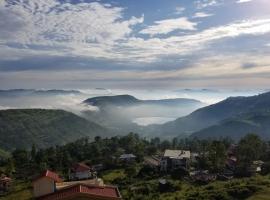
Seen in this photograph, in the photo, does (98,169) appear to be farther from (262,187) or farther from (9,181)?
(262,187)

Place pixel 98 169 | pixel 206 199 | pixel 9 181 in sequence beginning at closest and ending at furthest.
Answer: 1. pixel 206 199
2. pixel 9 181
3. pixel 98 169

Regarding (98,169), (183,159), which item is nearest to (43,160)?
(98,169)

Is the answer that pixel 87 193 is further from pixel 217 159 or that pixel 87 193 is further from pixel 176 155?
pixel 176 155

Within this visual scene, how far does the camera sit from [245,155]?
99.6 m

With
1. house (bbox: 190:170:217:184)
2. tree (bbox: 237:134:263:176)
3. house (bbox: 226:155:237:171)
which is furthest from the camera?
house (bbox: 226:155:237:171)

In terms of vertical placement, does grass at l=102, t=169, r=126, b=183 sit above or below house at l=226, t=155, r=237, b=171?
below

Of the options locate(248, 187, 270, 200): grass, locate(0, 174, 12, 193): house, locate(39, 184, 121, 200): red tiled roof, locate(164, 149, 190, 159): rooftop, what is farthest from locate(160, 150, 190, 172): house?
locate(39, 184, 121, 200): red tiled roof

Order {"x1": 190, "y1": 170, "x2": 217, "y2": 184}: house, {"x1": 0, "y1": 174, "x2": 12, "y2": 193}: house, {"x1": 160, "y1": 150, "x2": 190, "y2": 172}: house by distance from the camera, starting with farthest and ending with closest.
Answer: {"x1": 160, "y1": 150, "x2": 190, "y2": 172}: house
{"x1": 0, "y1": 174, "x2": 12, "y2": 193}: house
{"x1": 190, "y1": 170, "x2": 217, "y2": 184}: house

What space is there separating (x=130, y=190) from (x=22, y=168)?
2672 inches

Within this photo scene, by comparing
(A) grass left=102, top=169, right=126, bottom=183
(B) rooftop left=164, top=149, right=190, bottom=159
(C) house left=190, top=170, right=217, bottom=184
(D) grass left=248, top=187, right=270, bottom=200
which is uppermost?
(B) rooftop left=164, top=149, right=190, bottom=159

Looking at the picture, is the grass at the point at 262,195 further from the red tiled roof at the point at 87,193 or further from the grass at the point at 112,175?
the grass at the point at 112,175

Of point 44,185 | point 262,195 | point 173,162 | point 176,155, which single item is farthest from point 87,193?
point 176,155

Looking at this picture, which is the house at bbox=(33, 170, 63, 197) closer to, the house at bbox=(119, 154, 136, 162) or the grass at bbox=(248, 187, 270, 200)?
the grass at bbox=(248, 187, 270, 200)

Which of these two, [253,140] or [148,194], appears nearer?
[148,194]
